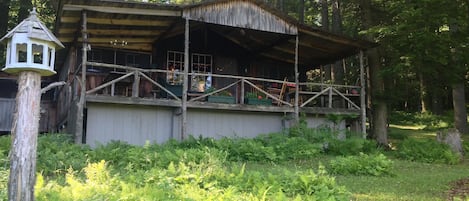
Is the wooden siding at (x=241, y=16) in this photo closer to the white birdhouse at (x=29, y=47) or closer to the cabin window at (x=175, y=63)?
the cabin window at (x=175, y=63)

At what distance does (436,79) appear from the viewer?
13828 mm

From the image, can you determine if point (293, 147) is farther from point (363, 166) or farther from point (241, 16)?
point (241, 16)

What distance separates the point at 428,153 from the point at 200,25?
8786 millimetres

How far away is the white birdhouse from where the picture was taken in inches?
179

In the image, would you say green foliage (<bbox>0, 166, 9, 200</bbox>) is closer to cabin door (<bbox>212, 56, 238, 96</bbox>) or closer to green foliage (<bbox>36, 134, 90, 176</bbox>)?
green foliage (<bbox>36, 134, 90, 176</bbox>)

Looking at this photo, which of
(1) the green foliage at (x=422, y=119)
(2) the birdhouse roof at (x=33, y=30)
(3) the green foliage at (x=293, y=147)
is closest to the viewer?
(2) the birdhouse roof at (x=33, y=30)

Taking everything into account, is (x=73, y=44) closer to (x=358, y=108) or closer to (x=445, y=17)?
(x=358, y=108)

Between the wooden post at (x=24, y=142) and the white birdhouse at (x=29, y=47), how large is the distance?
0.42 ft

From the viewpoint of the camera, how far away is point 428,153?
41.7ft

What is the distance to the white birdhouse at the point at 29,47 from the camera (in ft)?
14.9

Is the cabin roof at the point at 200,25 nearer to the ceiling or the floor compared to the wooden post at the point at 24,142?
nearer to the ceiling

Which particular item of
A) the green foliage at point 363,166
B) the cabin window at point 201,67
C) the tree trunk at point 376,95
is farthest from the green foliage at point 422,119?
the green foliage at point 363,166

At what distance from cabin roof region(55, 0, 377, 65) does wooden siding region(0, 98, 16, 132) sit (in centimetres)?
463

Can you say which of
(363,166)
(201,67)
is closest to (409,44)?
(363,166)
